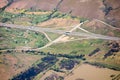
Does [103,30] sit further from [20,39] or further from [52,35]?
[20,39]

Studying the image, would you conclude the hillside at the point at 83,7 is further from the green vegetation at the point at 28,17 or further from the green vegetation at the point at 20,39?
the green vegetation at the point at 20,39

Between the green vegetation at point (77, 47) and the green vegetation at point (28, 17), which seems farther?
the green vegetation at point (28, 17)

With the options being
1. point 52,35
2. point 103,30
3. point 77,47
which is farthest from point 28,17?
point 103,30

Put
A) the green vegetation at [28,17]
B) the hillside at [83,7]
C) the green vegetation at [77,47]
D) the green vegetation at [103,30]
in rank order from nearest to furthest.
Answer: the green vegetation at [77,47], the green vegetation at [103,30], the hillside at [83,7], the green vegetation at [28,17]

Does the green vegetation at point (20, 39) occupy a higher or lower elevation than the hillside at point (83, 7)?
lower

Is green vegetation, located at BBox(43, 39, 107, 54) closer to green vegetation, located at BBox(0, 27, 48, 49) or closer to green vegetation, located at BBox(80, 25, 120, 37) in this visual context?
green vegetation, located at BBox(80, 25, 120, 37)

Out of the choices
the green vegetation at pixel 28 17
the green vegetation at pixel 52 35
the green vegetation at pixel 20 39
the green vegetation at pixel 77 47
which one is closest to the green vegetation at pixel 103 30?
the green vegetation at pixel 77 47

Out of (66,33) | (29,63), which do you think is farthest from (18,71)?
(66,33)

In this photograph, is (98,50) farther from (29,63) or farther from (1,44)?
(1,44)

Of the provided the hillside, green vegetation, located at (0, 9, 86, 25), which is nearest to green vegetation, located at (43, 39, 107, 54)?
the hillside

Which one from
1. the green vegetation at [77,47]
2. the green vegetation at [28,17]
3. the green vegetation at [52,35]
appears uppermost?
the green vegetation at [28,17]
